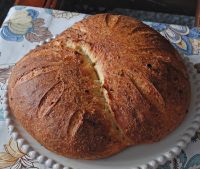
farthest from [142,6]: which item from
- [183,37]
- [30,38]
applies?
[30,38]

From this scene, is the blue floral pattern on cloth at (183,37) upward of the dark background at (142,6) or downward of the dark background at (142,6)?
upward

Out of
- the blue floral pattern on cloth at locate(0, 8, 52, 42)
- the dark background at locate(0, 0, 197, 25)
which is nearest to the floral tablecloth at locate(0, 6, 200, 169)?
the blue floral pattern on cloth at locate(0, 8, 52, 42)

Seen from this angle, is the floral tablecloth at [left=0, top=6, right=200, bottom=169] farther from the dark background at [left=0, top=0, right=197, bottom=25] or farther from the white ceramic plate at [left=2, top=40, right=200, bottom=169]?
the dark background at [left=0, top=0, right=197, bottom=25]

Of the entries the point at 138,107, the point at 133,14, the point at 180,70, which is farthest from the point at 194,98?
the point at 133,14

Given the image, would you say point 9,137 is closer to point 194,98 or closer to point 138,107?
point 138,107

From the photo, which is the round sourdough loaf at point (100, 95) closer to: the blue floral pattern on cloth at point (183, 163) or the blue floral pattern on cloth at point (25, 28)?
the blue floral pattern on cloth at point (183, 163)

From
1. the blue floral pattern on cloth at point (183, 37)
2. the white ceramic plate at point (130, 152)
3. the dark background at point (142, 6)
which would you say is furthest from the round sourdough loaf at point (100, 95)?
the dark background at point (142, 6)
